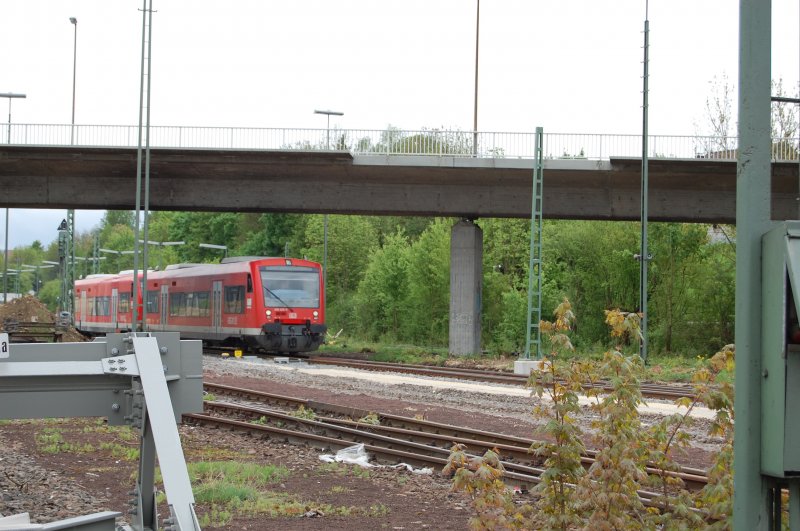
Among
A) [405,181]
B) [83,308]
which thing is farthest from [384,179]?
[83,308]

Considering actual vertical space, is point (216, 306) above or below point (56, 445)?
above

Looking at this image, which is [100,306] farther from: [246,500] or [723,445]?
[723,445]

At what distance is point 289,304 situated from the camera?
31.2m

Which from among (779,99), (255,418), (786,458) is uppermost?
(779,99)

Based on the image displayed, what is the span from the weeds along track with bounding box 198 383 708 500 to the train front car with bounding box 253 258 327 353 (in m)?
13.2

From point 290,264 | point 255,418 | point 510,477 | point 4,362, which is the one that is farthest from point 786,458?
point 290,264

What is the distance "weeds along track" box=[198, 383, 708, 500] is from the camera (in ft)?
35.4

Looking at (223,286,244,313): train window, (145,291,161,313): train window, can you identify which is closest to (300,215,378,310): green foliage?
(145,291,161,313): train window

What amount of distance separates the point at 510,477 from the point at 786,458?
6978 mm

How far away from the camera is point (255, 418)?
620 inches

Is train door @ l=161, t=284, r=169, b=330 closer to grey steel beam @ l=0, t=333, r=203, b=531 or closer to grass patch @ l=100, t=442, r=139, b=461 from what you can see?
grass patch @ l=100, t=442, r=139, b=461

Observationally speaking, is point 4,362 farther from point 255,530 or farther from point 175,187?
point 175,187

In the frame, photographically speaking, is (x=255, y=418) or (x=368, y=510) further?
(x=255, y=418)

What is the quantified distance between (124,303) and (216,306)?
39.1ft
